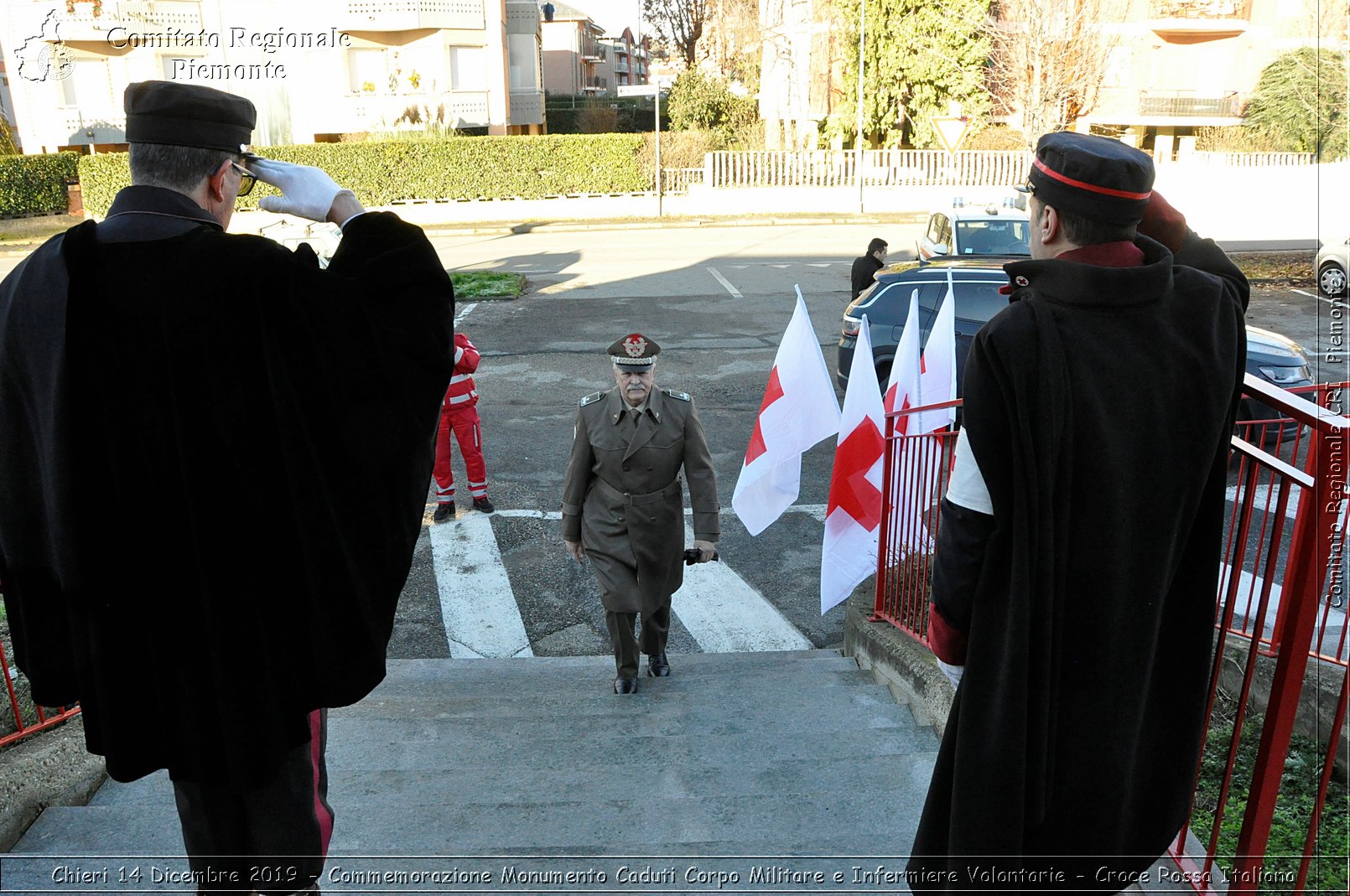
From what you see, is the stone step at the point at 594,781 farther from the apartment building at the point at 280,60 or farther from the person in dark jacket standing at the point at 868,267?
the apartment building at the point at 280,60

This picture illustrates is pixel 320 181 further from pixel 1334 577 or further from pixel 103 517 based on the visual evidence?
pixel 1334 577

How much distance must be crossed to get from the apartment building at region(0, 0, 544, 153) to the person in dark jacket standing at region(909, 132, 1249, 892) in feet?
109

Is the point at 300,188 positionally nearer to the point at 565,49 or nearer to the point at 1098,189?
the point at 1098,189

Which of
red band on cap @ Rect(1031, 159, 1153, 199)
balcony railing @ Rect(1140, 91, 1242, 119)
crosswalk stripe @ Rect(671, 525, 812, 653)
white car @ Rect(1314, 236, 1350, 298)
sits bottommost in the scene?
crosswalk stripe @ Rect(671, 525, 812, 653)

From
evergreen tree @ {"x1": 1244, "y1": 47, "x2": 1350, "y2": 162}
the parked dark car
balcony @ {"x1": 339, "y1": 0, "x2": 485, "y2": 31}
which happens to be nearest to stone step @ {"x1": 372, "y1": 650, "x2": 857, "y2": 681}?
the parked dark car

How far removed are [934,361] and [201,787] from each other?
5627 mm

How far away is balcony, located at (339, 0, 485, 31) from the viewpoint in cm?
3397

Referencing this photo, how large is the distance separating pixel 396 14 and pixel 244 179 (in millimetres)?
35308

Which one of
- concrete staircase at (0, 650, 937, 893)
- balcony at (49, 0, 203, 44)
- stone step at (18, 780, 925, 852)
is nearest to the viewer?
concrete staircase at (0, 650, 937, 893)

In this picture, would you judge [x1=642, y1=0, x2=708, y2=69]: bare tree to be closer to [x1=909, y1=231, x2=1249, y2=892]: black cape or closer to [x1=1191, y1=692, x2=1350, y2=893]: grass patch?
[x1=1191, y1=692, x2=1350, y2=893]: grass patch

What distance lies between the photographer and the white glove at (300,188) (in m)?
2.34

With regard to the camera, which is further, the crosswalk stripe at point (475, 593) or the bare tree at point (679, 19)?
the bare tree at point (679, 19)

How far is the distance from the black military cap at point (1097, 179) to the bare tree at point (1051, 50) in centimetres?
3016

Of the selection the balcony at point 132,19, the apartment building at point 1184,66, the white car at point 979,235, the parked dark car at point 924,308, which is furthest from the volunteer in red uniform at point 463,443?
the apartment building at point 1184,66
